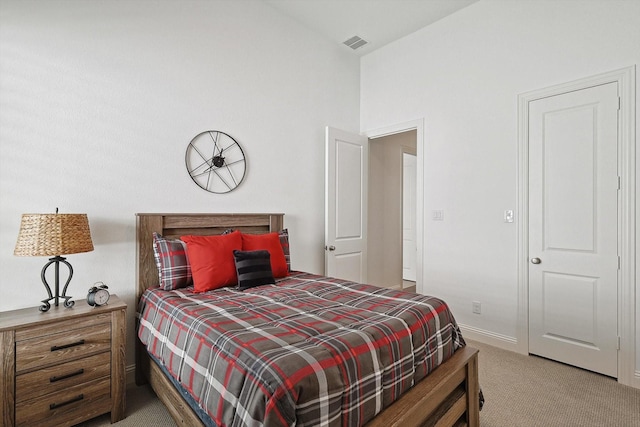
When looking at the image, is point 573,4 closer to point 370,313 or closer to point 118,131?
point 370,313

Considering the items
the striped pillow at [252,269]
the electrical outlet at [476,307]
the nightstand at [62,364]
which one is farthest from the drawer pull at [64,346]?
the electrical outlet at [476,307]

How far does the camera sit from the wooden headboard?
2436 mm

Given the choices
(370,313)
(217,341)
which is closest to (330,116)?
(370,313)

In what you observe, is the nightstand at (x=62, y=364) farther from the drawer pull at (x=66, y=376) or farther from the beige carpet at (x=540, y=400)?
the beige carpet at (x=540, y=400)

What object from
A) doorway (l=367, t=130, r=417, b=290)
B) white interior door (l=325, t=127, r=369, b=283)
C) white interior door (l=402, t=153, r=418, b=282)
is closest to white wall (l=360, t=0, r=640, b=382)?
white interior door (l=325, t=127, r=369, b=283)

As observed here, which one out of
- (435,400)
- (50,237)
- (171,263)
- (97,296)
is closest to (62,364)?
(97,296)

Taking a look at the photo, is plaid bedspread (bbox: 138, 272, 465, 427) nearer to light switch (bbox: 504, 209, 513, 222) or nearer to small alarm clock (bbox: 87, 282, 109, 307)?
small alarm clock (bbox: 87, 282, 109, 307)

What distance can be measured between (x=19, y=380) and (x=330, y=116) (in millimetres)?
3461

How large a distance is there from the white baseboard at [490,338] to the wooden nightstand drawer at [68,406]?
10.00ft

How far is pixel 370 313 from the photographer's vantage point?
1.73m

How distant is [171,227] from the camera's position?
8.55ft

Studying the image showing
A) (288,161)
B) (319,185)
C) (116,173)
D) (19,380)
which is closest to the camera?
(19,380)

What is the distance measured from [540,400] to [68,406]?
2.88m

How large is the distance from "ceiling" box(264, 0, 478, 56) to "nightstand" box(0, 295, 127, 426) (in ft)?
10.4
